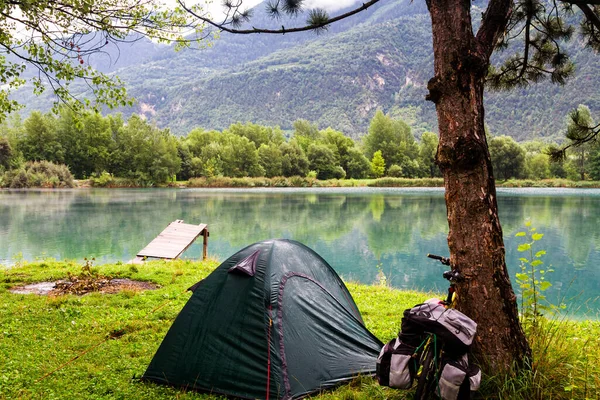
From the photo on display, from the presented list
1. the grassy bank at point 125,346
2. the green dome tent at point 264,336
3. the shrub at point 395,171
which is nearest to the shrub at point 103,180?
the shrub at point 395,171

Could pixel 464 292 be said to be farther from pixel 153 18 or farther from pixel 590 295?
pixel 590 295

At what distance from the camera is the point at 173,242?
1313cm

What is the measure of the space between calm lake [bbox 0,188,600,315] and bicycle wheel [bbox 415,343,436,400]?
24.9 feet

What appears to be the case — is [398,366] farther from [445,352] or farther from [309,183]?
[309,183]

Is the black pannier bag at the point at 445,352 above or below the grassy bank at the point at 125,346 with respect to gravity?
above

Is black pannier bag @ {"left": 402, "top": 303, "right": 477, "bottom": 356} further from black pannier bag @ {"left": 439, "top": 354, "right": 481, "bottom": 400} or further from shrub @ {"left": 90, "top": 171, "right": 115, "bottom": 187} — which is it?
shrub @ {"left": 90, "top": 171, "right": 115, "bottom": 187}

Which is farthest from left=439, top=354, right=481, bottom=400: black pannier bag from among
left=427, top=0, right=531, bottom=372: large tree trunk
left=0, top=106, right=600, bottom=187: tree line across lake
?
left=0, top=106, right=600, bottom=187: tree line across lake

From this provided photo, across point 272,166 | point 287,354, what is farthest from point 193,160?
point 287,354

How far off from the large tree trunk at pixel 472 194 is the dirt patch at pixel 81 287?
667 centimetres

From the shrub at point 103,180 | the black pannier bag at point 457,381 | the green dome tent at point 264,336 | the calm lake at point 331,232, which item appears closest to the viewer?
the black pannier bag at point 457,381

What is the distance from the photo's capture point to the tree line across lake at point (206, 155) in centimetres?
5884

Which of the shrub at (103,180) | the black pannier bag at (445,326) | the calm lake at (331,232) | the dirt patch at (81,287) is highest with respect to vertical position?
the shrub at (103,180)

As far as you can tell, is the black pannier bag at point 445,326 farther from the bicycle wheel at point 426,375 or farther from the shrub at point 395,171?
the shrub at point 395,171

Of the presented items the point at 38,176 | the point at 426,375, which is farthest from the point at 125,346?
the point at 38,176
